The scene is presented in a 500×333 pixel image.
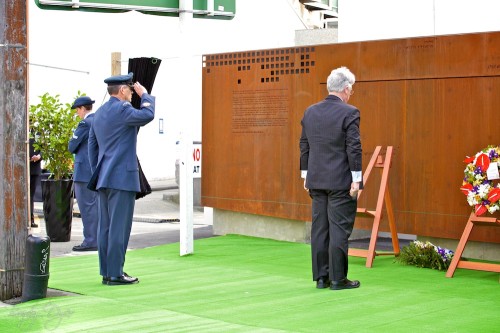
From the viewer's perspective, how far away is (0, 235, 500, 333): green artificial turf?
8070 mm

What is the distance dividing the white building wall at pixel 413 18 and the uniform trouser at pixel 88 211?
163 inches

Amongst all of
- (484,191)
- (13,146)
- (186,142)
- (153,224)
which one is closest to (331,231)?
(484,191)

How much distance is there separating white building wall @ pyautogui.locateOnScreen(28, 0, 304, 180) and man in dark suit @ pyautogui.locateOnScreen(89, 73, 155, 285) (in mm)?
12438

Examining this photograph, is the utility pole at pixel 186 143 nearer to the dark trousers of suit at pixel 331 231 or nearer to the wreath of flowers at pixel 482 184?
the dark trousers of suit at pixel 331 231

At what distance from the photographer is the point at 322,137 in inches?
381

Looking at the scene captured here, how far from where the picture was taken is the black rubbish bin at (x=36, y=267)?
961cm

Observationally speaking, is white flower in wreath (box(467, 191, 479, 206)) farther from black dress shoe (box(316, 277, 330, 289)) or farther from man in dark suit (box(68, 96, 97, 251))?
man in dark suit (box(68, 96, 97, 251))

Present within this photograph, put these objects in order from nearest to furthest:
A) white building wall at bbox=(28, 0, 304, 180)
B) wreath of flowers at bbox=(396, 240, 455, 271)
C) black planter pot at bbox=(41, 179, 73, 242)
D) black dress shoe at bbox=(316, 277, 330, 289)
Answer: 1. black dress shoe at bbox=(316, 277, 330, 289)
2. wreath of flowers at bbox=(396, 240, 455, 271)
3. black planter pot at bbox=(41, 179, 73, 242)
4. white building wall at bbox=(28, 0, 304, 180)

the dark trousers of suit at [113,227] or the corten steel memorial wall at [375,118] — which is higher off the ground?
the corten steel memorial wall at [375,118]

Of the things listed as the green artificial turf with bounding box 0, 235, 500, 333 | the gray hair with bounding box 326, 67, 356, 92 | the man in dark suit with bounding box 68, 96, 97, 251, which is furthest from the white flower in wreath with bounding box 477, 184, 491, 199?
the man in dark suit with bounding box 68, 96, 97, 251

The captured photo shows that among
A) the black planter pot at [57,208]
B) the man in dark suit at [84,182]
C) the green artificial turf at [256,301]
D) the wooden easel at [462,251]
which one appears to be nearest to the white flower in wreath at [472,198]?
the wooden easel at [462,251]

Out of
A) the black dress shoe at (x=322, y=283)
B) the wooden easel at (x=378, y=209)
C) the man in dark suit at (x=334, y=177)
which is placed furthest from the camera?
the wooden easel at (x=378, y=209)

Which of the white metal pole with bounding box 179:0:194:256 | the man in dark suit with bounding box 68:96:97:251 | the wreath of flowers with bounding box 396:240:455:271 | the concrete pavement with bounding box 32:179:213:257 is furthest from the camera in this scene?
the concrete pavement with bounding box 32:179:213:257

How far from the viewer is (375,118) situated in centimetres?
1238
